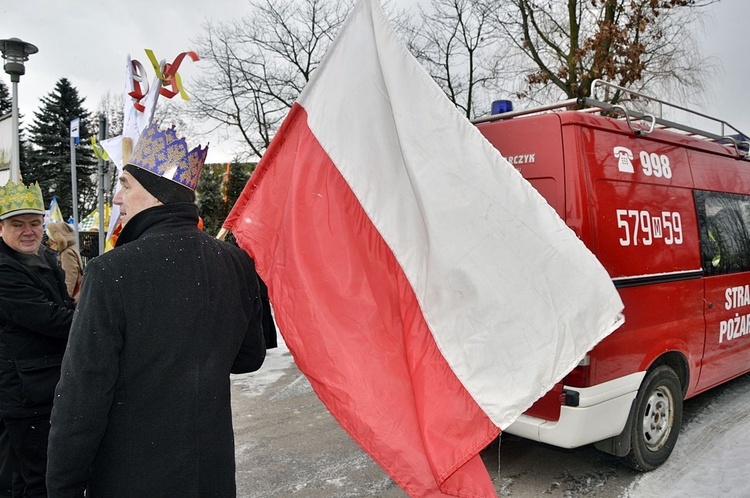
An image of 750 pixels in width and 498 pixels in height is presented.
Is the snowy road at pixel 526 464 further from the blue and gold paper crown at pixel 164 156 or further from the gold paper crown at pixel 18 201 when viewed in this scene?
the blue and gold paper crown at pixel 164 156

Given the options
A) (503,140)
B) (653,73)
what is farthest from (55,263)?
(653,73)

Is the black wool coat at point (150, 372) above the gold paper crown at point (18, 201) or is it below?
below

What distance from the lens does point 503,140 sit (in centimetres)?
394

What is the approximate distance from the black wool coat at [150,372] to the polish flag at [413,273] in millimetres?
437

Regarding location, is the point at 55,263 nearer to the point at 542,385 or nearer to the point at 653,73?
the point at 542,385

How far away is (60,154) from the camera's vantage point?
42.3 meters

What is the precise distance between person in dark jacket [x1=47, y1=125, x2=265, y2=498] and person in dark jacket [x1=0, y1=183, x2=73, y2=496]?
4.79 feet

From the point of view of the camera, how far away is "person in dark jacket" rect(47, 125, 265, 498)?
1.72m

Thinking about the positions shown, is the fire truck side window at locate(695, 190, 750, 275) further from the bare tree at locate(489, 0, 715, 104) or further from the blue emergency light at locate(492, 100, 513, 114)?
the bare tree at locate(489, 0, 715, 104)

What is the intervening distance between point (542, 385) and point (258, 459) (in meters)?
3.24

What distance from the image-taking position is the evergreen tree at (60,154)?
3906cm

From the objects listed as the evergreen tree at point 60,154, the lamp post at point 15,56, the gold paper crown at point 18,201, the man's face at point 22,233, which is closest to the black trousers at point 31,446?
the man's face at point 22,233

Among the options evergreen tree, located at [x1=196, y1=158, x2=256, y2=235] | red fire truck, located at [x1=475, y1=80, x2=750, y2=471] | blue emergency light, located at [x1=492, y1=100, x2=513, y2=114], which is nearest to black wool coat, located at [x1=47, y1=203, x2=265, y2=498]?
red fire truck, located at [x1=475, y1=80, x2=750, y2=471]

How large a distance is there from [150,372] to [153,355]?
0.06m
